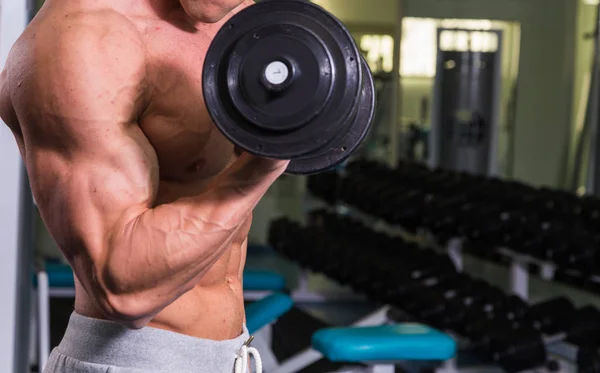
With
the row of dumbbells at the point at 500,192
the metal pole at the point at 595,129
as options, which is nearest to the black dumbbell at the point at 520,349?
the row of dumbbells at the point at 500,192

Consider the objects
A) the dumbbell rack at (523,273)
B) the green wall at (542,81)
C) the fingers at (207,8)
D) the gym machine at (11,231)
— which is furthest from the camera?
the green wall at (542,81)

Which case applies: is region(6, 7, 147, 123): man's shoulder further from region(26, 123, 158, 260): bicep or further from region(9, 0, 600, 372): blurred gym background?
region(9, 0, 600, 372): blurred gym background

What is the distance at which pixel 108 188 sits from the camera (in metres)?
0.71

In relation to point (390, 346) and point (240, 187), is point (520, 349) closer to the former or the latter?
point (390, 346)

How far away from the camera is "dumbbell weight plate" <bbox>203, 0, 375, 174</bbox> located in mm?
661

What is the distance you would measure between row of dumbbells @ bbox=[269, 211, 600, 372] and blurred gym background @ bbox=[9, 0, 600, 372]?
1177mm

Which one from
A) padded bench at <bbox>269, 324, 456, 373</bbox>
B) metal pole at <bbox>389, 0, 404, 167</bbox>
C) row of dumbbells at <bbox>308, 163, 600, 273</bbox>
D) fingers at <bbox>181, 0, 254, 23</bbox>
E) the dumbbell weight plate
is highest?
fingers at <bbox>181, 0, 254, 23</bbox>

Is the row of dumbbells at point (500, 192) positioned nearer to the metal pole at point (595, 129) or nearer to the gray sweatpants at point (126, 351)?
the metal pole at point (595, 129)

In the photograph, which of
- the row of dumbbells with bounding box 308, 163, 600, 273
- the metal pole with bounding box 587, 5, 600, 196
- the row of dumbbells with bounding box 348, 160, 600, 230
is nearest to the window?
the metal pole with bounding box 587, 5, 600, 196

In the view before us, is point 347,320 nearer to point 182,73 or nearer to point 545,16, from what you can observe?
point 545,16

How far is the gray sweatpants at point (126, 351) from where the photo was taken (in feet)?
2.67

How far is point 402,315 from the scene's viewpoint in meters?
3.36

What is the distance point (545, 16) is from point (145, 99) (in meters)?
5.39

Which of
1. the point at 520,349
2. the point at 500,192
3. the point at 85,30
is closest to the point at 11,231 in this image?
the point at 85,30
